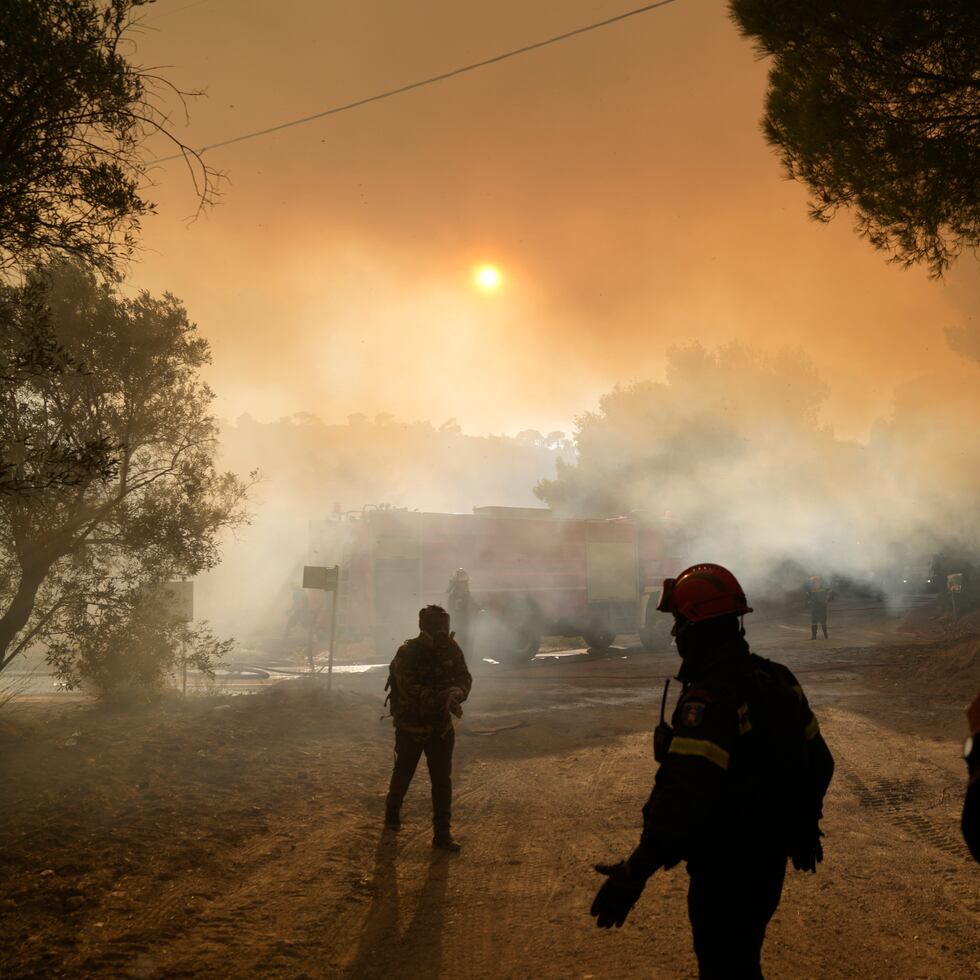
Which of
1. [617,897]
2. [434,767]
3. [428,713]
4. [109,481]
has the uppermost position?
[109,481]

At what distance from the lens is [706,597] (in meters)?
2.74

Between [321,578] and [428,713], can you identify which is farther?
[321,578]

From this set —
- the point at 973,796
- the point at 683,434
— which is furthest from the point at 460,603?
the point at 683,434

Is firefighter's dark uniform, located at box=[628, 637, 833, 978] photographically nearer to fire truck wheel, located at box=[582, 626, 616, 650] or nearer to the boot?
the boot

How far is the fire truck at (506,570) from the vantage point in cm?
1720

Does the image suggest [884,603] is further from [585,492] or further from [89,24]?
[89,24]

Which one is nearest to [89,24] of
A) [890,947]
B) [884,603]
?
[890,947]

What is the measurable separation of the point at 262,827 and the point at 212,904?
5.02 feet

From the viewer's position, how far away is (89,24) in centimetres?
488

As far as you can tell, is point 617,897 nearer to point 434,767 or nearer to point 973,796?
point 973,796

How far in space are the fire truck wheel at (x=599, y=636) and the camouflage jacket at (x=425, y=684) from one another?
1461cm

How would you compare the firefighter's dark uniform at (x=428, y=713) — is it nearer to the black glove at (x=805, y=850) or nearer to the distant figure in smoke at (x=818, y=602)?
the black glove at (x=805, y=850)

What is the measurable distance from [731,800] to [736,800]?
0.05 feet

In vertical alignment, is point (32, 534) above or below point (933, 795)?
above
